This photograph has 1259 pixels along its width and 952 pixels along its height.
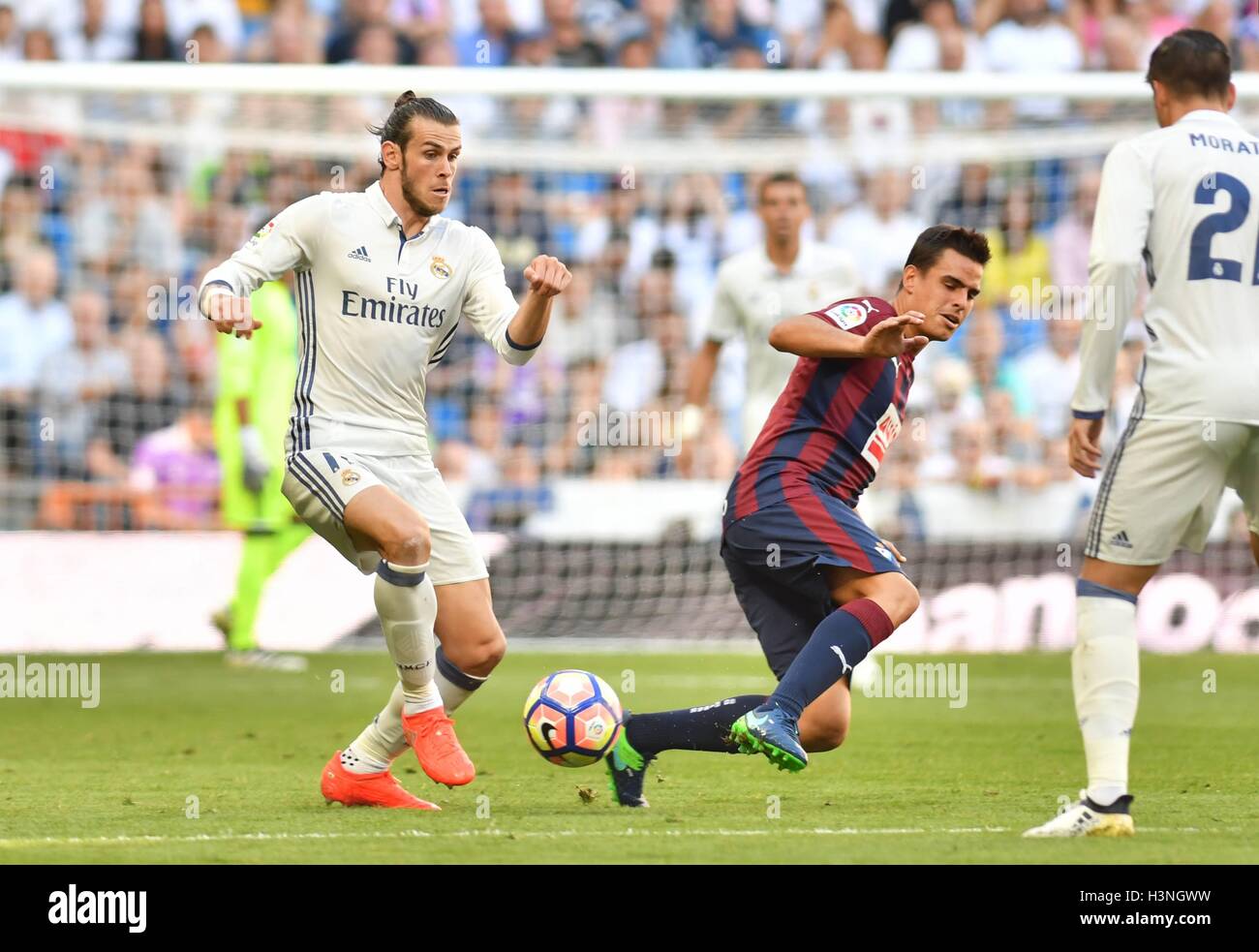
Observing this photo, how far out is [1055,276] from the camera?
50.2 ft

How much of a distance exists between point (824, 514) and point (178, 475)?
896cm

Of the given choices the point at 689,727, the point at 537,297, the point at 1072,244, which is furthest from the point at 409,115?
the point at 1072,244

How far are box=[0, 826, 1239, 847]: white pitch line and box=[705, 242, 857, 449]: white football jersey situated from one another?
4.52m

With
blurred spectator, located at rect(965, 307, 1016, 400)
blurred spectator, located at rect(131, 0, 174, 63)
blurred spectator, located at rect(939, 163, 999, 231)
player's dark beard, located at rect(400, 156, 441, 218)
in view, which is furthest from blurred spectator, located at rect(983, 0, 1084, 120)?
player's dark beard, located at rect(400, 156, 441, 218)

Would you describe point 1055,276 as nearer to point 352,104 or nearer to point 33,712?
point 352,104

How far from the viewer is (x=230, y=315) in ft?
20.8

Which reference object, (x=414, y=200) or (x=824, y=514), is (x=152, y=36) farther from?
(x=824, y=514)

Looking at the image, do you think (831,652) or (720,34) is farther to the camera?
(720,34)

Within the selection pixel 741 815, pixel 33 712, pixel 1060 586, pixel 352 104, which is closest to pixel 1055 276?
pixel 1060 586

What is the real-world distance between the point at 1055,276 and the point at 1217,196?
368 inches

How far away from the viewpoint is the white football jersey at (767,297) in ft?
33.6

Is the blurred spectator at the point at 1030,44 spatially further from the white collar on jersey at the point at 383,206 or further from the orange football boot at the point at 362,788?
the orange football boot at the point at 362,788

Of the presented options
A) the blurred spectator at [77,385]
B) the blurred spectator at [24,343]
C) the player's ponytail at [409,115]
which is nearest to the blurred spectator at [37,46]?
the blurred spectator at [24,343]

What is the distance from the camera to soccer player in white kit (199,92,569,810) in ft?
21.5
